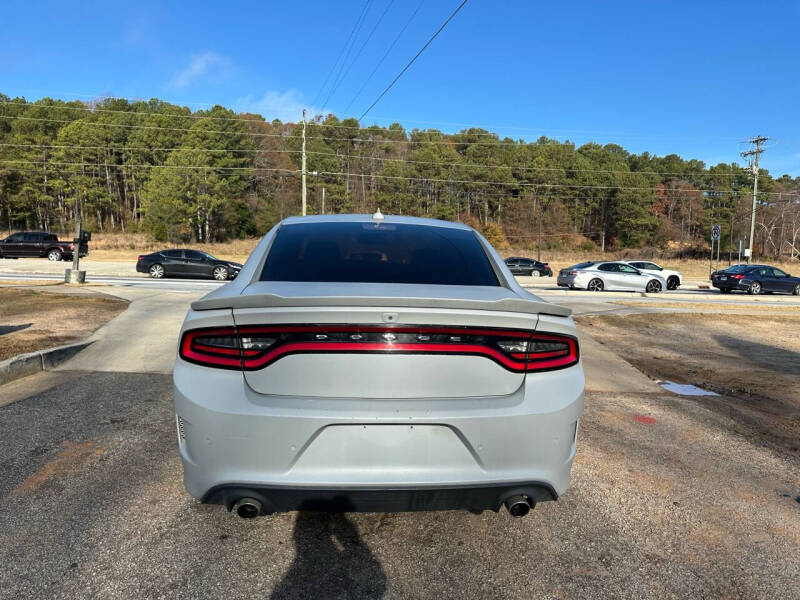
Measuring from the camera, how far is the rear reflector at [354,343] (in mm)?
2158

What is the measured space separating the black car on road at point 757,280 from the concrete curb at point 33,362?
93.5 feet

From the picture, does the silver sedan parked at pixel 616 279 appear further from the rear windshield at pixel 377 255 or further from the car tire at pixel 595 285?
the rear windshield at pixel 377 255

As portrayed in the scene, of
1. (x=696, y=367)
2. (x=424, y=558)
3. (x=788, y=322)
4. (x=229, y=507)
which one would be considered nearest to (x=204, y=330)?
(x=229, y=507)

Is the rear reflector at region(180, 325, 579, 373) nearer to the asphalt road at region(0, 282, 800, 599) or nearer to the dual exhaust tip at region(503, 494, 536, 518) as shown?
the dual exhaust tip at region(503, 494, 536, 518)

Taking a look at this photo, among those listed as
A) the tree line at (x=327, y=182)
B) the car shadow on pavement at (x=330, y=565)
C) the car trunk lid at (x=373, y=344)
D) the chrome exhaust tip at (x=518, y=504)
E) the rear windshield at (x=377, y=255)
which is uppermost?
the tree line at (x=327, y=182)

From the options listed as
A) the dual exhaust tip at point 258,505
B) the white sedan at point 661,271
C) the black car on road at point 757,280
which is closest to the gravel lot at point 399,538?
the dual exhaust tip at point 258,505

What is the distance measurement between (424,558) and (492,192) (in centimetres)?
8863

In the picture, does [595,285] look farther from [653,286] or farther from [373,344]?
[373,344]

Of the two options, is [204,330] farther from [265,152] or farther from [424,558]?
[265,152]

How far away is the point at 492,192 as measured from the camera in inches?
3452

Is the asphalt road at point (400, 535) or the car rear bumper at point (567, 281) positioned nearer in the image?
the asphalt road at point (400, 535)

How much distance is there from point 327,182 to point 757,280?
191ft

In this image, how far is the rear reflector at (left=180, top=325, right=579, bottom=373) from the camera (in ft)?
7.08

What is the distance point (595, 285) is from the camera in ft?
82.7
